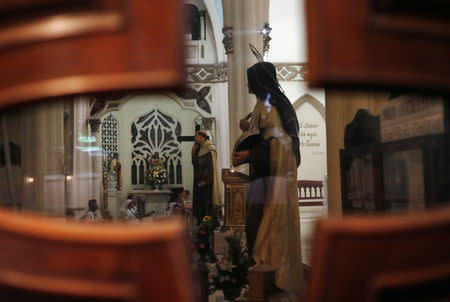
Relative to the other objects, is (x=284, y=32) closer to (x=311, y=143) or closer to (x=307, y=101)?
(x=307, y=101)

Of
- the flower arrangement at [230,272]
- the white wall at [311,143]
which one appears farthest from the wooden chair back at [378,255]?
the white wall at [311,143]

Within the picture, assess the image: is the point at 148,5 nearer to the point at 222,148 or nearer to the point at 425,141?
the point at 425,141

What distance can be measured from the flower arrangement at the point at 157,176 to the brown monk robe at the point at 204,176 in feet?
12.3

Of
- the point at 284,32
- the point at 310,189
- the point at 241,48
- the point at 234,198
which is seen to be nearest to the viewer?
the point at 234,198

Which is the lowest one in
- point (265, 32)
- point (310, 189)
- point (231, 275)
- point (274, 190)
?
point (231, 275)

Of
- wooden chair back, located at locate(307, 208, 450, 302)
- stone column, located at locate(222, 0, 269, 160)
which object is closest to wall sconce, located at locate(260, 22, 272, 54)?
stone column, located at locate(222, 0, 269, 160)

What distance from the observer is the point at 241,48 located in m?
5.55

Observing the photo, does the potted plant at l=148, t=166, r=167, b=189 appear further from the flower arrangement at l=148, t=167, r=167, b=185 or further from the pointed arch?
the pointed arch

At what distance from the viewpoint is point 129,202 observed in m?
3.56

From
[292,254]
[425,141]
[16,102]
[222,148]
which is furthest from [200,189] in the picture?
[16,102]

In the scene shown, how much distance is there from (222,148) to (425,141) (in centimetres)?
814

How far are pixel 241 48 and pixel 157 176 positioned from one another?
4.27 metres

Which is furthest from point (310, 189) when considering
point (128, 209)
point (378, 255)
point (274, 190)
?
point (378, 255)

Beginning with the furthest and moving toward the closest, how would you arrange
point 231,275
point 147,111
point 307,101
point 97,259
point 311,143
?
point 147,111 → point 307,101 → point 311,143 → point 231,275 → point 97,259
